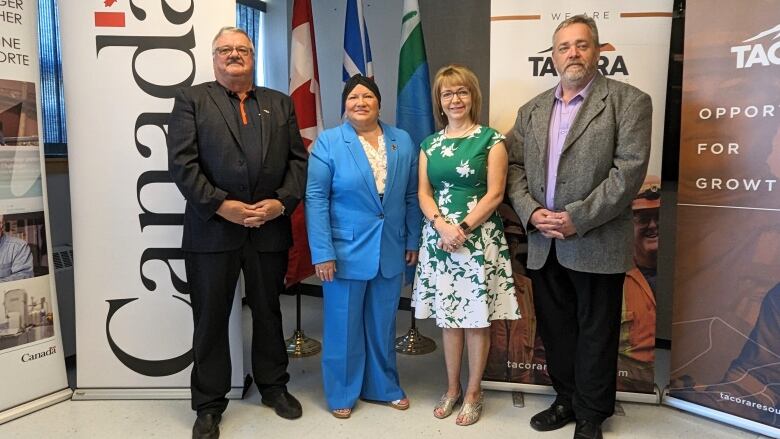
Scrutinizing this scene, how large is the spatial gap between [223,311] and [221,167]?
0.62 metres

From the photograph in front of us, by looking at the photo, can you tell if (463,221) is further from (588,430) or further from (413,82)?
(413,82)

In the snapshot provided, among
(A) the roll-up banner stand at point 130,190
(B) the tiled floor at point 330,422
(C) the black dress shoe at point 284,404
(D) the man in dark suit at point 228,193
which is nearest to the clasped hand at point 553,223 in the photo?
(B) the tiled floor at point 330,422

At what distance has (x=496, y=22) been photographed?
2717 mm

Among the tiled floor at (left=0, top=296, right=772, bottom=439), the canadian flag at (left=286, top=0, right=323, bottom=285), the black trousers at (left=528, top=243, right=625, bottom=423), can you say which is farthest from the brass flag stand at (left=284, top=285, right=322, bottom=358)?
Answer: the black trousers at (left=528, top=243, right=625, bottom=423)

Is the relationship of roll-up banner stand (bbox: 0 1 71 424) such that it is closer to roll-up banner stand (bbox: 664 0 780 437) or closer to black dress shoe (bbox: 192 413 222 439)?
black dress shoe (bbox: 192 413 222 439)

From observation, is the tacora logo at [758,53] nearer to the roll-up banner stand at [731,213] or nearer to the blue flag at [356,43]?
the roll-up banner stand at [731,213]

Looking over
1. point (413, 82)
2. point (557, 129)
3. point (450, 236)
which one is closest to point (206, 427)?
point (450, 236)

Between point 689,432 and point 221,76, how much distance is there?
2543 mm

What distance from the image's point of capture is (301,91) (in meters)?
3.39

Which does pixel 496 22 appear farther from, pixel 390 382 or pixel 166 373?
pixel 166 373

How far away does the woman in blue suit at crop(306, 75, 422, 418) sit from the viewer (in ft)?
8.02

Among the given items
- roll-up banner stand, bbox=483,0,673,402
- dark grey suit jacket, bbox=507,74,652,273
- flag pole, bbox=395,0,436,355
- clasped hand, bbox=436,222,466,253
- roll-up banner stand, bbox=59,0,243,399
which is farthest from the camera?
flag pole, bbox=395,0,436,355

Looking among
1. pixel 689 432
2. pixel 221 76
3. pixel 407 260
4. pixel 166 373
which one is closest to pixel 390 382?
pixel 407 260

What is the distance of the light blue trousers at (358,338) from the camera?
2543 mm
